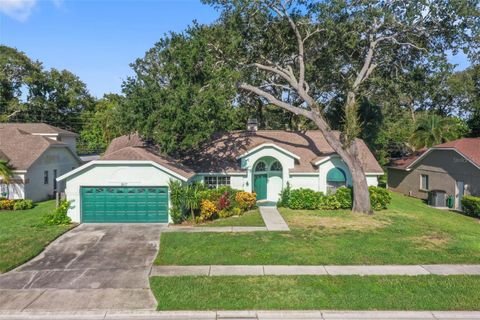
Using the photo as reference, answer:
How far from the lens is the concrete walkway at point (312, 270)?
12.0 m

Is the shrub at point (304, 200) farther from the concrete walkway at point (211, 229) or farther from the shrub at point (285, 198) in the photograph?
the concrete walkway at point (211, 229)

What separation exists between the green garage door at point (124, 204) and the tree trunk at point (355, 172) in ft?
36.3

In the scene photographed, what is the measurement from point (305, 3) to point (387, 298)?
1978 centimetres

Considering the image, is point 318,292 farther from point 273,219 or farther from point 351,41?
point 351,41

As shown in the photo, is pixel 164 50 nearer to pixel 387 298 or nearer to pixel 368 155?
pixel 368 155

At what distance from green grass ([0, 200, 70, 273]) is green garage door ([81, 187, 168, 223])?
1766 millimetres

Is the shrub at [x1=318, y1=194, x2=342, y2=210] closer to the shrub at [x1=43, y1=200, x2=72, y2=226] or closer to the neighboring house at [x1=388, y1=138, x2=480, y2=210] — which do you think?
the neighboring house at [x1=388, y1=138, x2=480, y2=210]

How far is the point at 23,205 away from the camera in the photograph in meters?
23.7

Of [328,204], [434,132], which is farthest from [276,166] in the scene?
[434,132]

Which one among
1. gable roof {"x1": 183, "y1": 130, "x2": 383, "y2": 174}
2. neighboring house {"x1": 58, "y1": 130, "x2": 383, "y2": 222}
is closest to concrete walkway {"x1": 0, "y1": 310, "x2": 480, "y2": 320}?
neighboring house {"x1": 58, "y1": 130, "x2": 383, "y2": 222}

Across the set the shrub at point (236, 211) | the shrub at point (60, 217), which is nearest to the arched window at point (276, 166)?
the shrub at point (236, 211)

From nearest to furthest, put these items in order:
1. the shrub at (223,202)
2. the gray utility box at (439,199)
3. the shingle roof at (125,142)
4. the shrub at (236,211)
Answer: the shrub at (223,202) < the shrub at (236,211) < the gray utility box at (439,199) < the shingle roof at (125,142)

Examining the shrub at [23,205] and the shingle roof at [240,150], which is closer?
the shrub at [23,205]

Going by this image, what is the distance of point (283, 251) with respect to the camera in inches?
559
